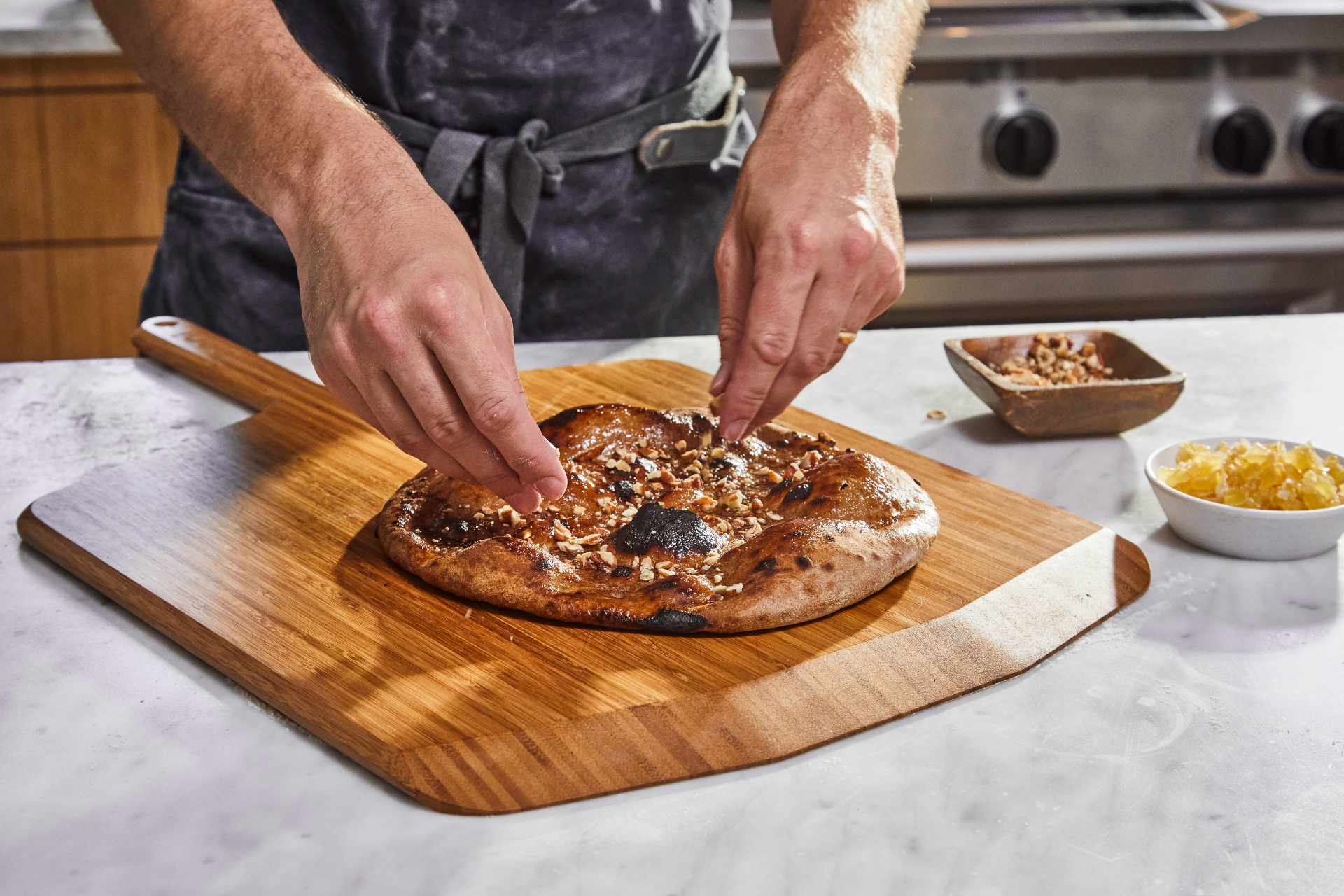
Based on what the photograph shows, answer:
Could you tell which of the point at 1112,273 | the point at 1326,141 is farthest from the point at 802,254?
the point at 1326,141

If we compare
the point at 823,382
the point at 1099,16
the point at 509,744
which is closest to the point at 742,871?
the point at 509,744

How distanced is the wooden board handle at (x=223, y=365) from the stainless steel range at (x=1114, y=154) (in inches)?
49.4

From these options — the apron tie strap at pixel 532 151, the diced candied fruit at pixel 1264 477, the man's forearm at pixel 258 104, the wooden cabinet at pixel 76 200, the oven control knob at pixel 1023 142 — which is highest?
the man's forearm at pixel 258 104

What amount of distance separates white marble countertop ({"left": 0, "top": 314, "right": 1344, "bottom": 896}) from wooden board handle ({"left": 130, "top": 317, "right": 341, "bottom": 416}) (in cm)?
36

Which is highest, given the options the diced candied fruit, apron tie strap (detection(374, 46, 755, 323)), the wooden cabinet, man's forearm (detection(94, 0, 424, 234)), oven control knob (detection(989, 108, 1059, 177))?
man's forearm (detection(94, 0, 424, 234))

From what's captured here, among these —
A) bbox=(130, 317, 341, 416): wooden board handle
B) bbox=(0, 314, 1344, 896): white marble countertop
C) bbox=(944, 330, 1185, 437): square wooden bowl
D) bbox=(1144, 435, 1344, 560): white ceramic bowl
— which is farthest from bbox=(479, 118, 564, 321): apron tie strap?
bbox=(1144, 435, 1344, 560): white ceramic bowl

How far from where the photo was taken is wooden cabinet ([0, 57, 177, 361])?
2.87m

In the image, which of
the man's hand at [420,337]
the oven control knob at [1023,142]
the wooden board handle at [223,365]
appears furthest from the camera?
the oven control knob at [1023,142]

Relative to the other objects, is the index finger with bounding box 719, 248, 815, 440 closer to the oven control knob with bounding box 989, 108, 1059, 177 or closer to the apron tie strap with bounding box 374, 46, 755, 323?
the apron tie strap with bounding box 374, 46, 755, 323

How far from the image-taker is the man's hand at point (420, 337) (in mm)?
995

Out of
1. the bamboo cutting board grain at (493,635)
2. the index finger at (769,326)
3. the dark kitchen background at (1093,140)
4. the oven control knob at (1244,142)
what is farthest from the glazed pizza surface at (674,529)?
the oven control knob at (1244,142)

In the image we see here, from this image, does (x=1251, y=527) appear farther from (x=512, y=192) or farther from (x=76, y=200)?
(x=76, y=200)

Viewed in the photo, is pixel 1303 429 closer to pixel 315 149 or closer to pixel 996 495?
pixel 996 495

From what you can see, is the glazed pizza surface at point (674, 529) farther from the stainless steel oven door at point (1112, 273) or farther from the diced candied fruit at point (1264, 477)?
the stainless steel oven door at point (1112, 273)
